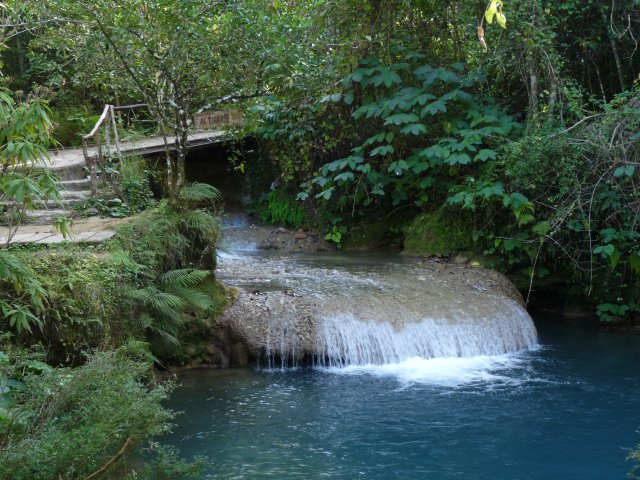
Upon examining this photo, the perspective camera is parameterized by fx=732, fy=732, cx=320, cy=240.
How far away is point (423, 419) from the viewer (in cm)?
748

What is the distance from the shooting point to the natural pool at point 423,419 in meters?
6.44

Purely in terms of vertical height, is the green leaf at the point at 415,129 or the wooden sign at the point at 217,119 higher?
the wooden sign at the point at 217,119

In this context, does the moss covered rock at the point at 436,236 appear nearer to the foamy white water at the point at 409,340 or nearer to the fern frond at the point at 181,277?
the foamy white water at the point at 409,340

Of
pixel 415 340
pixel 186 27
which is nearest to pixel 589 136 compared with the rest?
pixel 415 340

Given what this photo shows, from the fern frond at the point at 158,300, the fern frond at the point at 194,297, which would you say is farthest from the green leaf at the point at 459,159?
the fern frond at the point at 158,300

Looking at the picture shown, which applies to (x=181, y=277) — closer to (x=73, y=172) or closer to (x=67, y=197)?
(x=67, y=197)

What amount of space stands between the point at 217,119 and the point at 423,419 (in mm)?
5121

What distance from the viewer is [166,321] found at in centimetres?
854

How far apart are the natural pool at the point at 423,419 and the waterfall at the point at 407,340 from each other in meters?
0.17

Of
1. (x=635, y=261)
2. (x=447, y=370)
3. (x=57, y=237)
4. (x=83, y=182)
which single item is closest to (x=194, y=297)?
(x=57, y=237)

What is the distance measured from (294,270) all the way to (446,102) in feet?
12.8

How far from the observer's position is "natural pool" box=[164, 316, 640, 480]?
21.1 feet

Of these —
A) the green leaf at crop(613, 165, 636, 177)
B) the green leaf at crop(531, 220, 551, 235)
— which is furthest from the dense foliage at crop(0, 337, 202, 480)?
the green leaf at crop(613, 165, 636, 177)

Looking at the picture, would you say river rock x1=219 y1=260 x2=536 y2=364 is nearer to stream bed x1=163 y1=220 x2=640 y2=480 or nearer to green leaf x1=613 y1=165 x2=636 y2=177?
stream bed x1=163 y1=220 x2=640 y2=480
